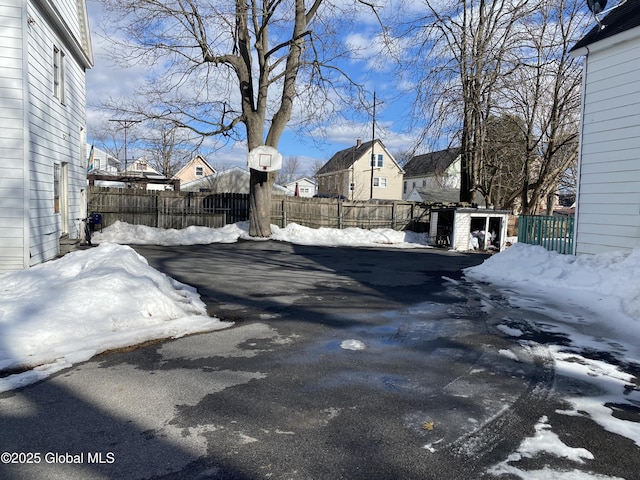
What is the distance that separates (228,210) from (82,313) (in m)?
17.2

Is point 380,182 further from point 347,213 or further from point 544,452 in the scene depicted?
point 544,452

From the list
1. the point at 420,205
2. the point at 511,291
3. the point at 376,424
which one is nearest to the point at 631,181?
→ the point at 511,291

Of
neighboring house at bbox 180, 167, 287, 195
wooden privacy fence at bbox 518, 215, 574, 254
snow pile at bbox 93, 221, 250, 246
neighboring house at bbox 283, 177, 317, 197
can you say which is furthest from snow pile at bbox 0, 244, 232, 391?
neighboring house at bbox 283, 177, 317, 197

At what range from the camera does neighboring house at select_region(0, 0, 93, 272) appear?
8562 mm

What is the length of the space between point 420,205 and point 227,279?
1838 centimetres

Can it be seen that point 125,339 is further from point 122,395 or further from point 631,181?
point 631,181

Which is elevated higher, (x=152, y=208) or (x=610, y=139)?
(x=610, y=139)

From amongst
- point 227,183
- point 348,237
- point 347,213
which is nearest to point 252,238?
point 348,237

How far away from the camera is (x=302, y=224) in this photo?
79.2 ft

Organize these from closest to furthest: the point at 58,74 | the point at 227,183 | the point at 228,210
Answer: the point at 58,74 < the point at 228,210 < the point at 227,183

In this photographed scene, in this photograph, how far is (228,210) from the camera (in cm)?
2230

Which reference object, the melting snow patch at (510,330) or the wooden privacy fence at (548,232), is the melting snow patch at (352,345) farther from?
the wooden privacy fence at (548,232)

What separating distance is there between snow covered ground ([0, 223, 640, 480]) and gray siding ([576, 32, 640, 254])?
0.67 m

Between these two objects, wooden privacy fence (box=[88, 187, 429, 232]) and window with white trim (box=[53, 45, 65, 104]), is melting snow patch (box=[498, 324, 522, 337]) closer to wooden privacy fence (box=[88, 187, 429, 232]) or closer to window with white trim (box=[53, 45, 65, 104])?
window with white trim (box=[53, 45, 65, 104])
